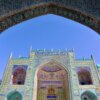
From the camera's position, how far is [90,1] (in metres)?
2.28

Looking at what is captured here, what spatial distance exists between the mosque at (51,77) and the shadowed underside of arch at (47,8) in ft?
46.2

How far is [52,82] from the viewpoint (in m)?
18.0

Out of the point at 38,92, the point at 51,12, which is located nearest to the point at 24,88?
the point at 38,92

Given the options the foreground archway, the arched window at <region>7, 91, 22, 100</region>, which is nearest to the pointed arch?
the foreground archway

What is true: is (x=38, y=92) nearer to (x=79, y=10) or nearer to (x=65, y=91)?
(x=65, y=91)

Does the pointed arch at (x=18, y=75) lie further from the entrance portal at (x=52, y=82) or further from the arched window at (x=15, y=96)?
the arched window at (x=15, y=96)

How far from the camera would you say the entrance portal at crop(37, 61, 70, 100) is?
57.4 ft

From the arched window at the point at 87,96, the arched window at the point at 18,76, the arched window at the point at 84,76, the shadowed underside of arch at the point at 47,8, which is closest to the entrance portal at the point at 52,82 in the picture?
the arched window at the point at 87,96

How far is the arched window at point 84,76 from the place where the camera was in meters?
18.2


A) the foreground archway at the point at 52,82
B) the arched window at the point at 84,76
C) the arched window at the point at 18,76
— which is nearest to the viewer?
the foreground archway at the point at 52,82

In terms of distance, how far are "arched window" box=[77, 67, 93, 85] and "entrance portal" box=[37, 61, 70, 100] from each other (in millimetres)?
1722

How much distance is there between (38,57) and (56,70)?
213 centimetres

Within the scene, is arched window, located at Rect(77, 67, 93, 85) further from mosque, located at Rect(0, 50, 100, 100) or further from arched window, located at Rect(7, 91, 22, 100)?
arched window, located at Rect(7, 91, 22, 100)

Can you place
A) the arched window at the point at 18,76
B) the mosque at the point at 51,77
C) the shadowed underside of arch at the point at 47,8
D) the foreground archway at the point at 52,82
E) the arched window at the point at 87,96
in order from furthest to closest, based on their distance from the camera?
the arched window at the point at 18,76 → the foreground archway at the point at 52,82 → the arched window at the point at 87,96 → the mosque at the point at 51,77 → the shadowed underside of arch at the point at 47,8
